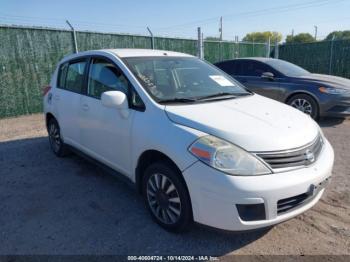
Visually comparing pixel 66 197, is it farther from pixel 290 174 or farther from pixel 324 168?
pixel 324 168

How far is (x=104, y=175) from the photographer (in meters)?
4.37

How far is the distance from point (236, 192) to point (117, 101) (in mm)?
1522

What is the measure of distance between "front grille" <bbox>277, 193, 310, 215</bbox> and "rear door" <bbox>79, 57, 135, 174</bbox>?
157 cm

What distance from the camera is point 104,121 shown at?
11.5 feet

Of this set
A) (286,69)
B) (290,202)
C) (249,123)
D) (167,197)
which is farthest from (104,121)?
(286,69)

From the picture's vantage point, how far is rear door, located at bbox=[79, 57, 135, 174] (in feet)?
10.7

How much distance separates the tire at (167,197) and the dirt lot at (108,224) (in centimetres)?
15

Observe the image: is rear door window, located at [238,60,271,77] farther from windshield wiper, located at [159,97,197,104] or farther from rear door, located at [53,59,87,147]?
windshield wiper, located at [159,97,197,104]

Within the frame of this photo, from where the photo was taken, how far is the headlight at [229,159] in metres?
2.35

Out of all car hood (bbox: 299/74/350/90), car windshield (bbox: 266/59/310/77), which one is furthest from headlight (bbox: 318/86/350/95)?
car windshield (bbox: 266/59/310/77)

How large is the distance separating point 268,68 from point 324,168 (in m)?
5.46

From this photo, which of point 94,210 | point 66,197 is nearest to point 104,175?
point 66,197

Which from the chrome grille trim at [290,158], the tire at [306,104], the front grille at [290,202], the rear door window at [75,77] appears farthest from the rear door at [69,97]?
the tire at [306,104]

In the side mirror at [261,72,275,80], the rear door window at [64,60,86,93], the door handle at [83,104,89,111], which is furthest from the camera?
the side mirror at [261,72,275,80]
